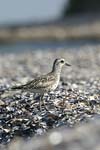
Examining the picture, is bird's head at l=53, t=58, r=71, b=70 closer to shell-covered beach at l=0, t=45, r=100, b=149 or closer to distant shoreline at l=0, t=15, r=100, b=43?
shell-covered beach at l=0, t=45, r=100, b=149

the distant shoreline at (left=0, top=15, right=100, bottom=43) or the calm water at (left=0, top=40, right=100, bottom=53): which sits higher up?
the distant shoreline at (left=0, top=15, right=100, bottom=43)

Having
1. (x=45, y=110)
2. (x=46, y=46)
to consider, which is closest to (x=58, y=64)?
(x=45, y=110)

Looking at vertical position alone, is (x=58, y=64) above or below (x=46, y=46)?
below

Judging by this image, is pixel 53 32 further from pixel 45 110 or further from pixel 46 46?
pixel 45 110

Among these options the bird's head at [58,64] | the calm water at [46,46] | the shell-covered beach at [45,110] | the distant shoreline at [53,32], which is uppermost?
the distant shoreline at [53,32]

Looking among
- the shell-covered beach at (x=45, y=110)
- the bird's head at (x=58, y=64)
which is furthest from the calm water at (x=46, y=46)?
the bird's head at (x=58, y=64)

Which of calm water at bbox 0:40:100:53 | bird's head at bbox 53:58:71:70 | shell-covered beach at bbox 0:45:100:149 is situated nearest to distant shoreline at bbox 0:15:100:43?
calm water at bbox 0:40:100:53

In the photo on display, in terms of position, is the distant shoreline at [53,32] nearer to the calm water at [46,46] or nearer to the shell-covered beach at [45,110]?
the calm water at [46,46]

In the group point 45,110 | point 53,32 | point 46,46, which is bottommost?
point 45,110

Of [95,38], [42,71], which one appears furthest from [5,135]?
[95,38]

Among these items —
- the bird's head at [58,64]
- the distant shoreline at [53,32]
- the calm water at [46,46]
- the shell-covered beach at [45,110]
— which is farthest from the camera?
the distant shoreline at [53,32]

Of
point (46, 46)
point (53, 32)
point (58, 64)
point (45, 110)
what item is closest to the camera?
point (45, 110)

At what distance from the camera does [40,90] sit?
15781mm

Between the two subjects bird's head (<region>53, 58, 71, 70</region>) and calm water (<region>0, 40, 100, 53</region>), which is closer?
bird's head (<region>53, 58, 71, 70</region>)
